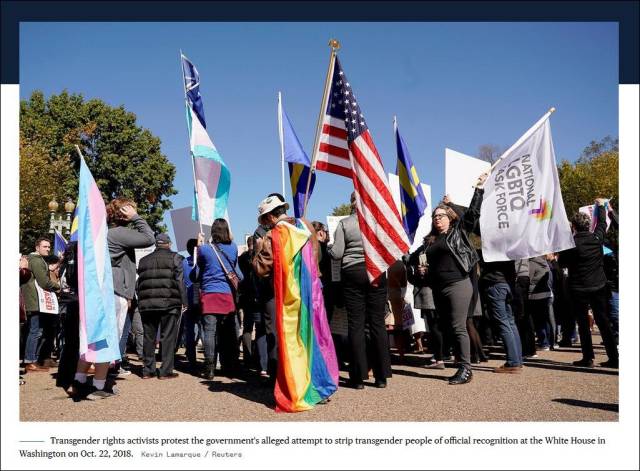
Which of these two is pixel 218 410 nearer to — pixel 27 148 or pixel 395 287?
pixel 395 287

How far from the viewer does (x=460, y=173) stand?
9.23 m

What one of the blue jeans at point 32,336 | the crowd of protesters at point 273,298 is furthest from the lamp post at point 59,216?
the crowd of protesters at point 273,298

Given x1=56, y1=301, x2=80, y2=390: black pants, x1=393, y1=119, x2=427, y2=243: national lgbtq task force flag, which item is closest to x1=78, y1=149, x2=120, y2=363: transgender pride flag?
x1=56, y1=301, x2=80, y2=390: black pants

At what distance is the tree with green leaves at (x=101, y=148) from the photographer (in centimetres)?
3781

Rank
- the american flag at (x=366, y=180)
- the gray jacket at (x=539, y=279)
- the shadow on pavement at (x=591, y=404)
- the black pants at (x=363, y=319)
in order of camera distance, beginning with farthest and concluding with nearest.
Result: the gray jacket at (x=539, y=279) < the black pants at (x=363, y=319) < the american flag at (x=366, y=180) < the shadow on pavement at (x=591, y=404)

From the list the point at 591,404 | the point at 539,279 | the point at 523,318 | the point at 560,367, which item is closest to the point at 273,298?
the point at 591,404

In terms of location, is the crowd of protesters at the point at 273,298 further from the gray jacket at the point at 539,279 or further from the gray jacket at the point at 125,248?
the gray jacket at the point at 539,279

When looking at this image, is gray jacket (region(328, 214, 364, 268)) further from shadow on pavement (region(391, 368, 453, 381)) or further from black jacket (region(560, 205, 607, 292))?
black jacket (region(560, 205, 607, 292))

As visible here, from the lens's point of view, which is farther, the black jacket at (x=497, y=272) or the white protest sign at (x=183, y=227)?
the white protest sign at (x=183, y=227)

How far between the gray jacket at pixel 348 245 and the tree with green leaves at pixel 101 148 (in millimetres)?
Result: 31881

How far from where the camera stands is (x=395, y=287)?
851cm

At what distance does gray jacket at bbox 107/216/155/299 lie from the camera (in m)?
6.73

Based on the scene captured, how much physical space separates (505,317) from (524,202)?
1.47m

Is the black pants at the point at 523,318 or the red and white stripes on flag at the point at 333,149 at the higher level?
the red and white stripes on flag at the point at 333,149
